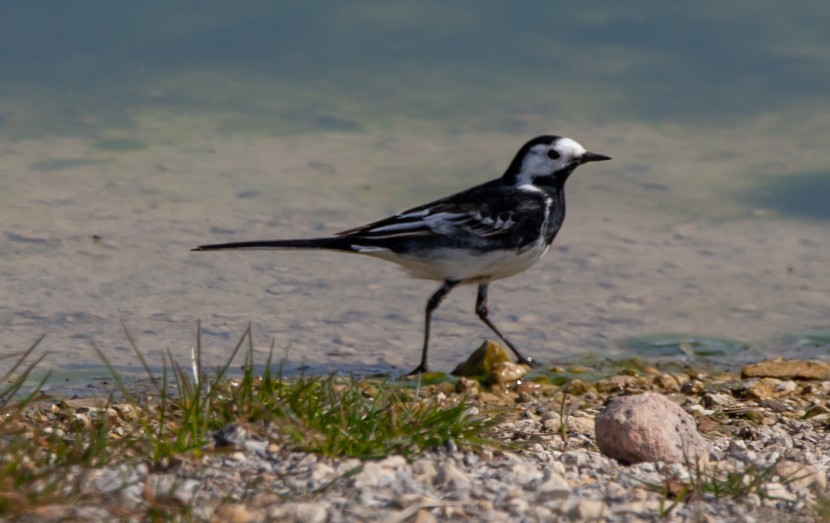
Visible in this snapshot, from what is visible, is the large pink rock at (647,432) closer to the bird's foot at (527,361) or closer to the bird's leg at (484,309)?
the bird's foot at (527,361)

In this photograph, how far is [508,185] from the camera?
24.1 ft

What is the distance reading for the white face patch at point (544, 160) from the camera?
7.32m

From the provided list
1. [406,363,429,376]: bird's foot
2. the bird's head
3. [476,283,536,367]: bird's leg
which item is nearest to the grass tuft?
[406,363,429,376]: bird's foot

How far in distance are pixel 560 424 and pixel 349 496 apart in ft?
4.61

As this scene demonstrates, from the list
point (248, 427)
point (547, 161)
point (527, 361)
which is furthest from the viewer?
point (547, 161)

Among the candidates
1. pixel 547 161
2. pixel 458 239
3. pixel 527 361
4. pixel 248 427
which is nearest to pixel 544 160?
pixel 547 161

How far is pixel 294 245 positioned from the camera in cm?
678

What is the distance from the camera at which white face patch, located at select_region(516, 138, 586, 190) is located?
7320mm

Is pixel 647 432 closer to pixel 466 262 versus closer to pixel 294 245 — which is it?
pixel 466 262

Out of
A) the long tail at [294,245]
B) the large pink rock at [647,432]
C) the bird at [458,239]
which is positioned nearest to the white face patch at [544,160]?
the bird at [458,239]

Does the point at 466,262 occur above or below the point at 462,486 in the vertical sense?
above

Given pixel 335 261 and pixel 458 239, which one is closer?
pixel 458 239

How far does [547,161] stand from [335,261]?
1833 millimetres

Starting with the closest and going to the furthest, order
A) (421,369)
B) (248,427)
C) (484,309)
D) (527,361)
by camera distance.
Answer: (248,427) → (421,369) → (527,361) → (484,309)
